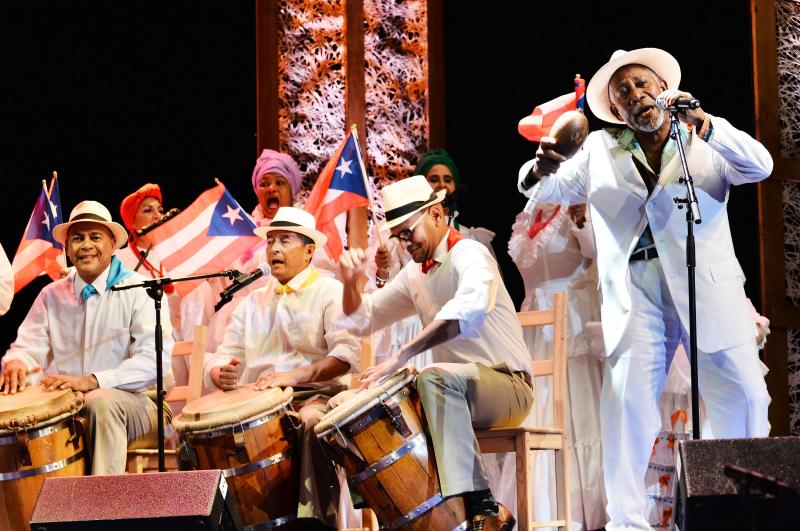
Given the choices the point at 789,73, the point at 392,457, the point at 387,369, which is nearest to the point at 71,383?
the point at 387,369

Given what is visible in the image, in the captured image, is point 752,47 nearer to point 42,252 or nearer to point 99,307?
point 99,307

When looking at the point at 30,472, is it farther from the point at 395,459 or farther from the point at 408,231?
the point at 408,231

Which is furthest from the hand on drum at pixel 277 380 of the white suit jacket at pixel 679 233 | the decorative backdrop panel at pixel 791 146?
the decorative backdrop panel at pixel 791 146

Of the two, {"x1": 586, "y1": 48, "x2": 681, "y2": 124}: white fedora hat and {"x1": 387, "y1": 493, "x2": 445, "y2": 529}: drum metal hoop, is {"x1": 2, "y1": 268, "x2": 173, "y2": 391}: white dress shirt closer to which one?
{"x1": 387, "y1": 493, "x2": 445, "y2": 529}: drum metal hoop

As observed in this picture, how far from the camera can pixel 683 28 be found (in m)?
6.44

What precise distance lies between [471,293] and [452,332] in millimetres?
171

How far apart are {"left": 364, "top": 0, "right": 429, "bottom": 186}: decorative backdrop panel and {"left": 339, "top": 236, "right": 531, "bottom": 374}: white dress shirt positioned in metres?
2.28

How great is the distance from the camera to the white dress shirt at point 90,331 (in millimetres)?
5090

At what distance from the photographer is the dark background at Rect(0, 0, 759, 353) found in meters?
6.98

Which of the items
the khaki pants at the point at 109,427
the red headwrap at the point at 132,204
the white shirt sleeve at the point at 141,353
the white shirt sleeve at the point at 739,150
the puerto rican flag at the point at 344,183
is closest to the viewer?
the white shirt sleeve at the point at 739,150

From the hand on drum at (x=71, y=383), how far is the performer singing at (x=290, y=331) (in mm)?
528

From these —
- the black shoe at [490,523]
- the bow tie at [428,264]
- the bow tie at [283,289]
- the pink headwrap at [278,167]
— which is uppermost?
the pink headwrap at [278,167]

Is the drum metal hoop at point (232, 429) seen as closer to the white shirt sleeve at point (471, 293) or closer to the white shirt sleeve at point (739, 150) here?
the white shirt sleeve at point (471, 293)

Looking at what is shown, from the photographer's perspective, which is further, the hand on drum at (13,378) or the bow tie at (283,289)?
the bow tie at (283,289)
